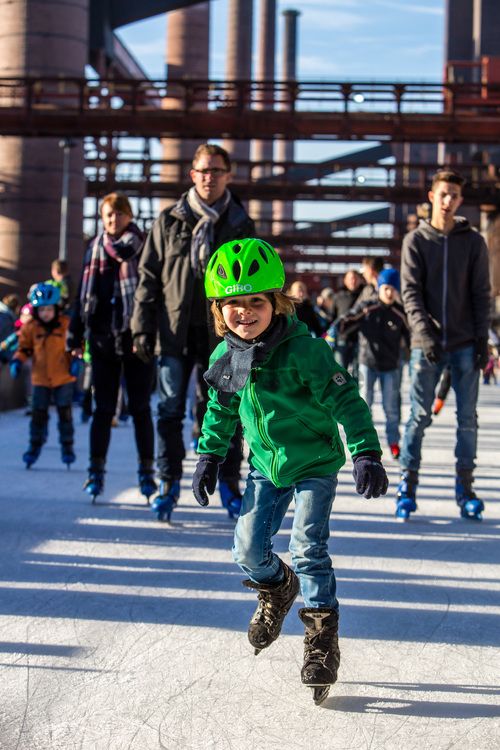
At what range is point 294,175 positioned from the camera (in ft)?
198

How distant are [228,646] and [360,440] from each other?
0.85 m

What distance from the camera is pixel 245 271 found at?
9.91 feet

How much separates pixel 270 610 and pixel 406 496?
2.72 m

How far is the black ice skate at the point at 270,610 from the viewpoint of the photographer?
3.21 metres

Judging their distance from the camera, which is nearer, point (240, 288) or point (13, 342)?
point (240, 288)

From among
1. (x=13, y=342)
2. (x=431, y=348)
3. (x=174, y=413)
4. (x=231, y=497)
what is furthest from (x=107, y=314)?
(x=13, y=342)

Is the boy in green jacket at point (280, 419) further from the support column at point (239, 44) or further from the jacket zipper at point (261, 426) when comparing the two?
the support column at point (239, 44)

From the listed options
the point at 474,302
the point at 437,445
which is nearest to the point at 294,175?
the point at 437,445

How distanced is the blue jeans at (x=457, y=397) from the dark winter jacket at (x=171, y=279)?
3.90 ft

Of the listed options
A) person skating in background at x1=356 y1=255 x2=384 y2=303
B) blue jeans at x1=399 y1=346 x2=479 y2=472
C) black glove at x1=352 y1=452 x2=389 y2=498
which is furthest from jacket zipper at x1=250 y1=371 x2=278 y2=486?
person skating in background at x1=356 y1=255 x2=384 y2=303

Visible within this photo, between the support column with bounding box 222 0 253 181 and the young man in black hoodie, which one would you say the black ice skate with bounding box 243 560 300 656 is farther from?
the support column with bounding box 222 0 253 181

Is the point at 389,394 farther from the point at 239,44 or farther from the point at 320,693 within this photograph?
the point at 239,44

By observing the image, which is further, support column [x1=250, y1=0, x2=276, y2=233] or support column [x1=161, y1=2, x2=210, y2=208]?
support column [x1=250, y1=0, x2=276, y2=233]

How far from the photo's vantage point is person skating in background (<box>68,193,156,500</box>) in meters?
6.12
